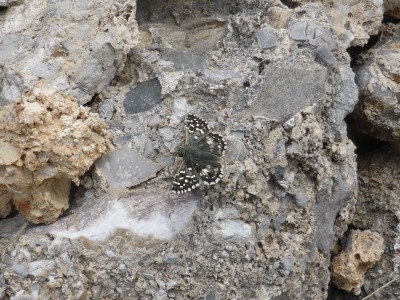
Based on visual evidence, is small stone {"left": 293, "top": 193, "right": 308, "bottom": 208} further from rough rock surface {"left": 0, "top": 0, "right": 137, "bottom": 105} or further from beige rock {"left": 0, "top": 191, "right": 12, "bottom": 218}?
beige rock {"left": 0, "top": 191, "right": 12, "bottom": 218}

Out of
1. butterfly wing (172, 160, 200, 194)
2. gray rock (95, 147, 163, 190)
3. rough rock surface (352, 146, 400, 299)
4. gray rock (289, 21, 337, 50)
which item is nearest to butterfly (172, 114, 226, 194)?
butterfly wing (172, 160, 200, 194)

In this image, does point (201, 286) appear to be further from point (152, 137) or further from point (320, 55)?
point (320, 55)

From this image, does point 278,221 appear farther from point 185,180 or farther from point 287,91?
point 287,91

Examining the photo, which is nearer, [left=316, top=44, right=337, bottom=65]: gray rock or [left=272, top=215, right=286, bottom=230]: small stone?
[left=272, top=215, right=286, bottom=230]: small stone

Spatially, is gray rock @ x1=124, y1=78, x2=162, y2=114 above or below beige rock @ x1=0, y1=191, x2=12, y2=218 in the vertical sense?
above

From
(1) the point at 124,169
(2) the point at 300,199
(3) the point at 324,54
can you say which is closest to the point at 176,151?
(1) the point at 124,169

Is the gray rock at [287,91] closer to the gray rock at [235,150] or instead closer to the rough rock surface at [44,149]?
the gray rock at [235,150]

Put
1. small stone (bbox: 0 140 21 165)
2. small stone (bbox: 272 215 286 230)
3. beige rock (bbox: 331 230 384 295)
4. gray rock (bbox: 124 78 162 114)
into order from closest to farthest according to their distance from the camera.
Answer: small stone (bbox: 0 140 21 165), small stone (bbox: 272 215 286 230), gray rock (bbox: 124 78 162 114), beige rock (bbox: 331 230 384 295)
